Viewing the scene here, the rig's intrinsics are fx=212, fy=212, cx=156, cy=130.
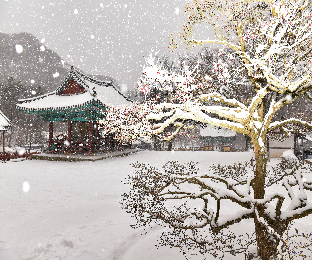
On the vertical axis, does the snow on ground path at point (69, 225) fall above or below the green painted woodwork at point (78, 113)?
below

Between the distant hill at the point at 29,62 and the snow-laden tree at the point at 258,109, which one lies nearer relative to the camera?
the snow-laden tree at the point at 258,109

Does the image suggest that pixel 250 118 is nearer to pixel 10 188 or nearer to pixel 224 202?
pixel 224 202

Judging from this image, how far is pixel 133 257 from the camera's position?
14.7 ft

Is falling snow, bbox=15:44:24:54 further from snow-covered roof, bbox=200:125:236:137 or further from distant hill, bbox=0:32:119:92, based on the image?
snow-covered roof, bbox=200:125:236:137

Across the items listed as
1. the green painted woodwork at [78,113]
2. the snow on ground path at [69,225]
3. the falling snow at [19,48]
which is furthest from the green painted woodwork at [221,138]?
the falling snow at [19,48]

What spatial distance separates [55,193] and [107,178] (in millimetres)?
2764

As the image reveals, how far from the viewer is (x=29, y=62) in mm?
92500

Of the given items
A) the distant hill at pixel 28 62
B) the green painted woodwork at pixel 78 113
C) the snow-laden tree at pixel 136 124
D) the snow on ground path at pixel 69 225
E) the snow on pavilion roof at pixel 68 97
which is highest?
the distant hill at pixel 28 62

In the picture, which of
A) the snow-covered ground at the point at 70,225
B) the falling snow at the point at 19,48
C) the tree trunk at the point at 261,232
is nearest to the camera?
the tree trunk at the point at 261,232

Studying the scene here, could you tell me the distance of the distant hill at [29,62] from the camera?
7263 cm

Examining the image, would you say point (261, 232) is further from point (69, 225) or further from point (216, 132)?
point (216, 132)

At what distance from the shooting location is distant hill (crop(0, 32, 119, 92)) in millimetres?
72631

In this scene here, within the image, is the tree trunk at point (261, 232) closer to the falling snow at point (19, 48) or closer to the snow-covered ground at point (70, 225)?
the snow-covered ground at point (70, 225)

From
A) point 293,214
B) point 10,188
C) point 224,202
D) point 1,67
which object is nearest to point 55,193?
point 10,188
